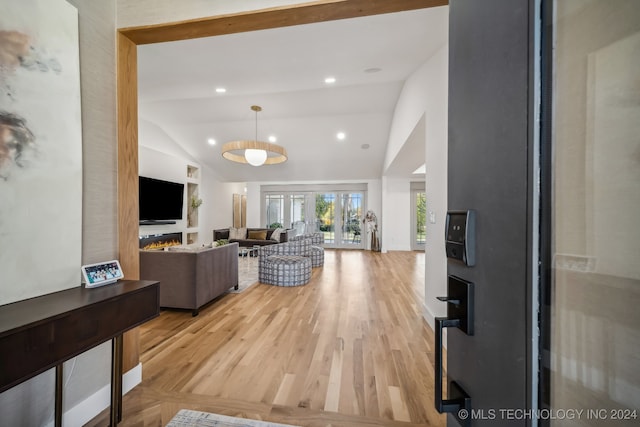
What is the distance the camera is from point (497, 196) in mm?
498

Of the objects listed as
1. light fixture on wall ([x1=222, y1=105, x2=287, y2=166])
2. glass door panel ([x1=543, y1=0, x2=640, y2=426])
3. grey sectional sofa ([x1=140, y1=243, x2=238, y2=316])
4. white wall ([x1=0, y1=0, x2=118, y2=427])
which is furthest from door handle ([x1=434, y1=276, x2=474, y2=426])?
light fixture on wall ([x1=222, y1=105, x2=287, y2=166])

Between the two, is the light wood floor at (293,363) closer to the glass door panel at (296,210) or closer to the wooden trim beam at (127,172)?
the wooden trim beam at (127,172)

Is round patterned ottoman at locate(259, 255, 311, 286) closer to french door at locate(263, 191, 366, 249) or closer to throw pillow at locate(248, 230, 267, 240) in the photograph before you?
throw pillow at locate(248, 230, 267, 240)

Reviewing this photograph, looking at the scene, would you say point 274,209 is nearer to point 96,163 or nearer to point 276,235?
point 276,235

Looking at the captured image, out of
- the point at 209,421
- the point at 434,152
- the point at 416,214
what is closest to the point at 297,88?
the point at 434,152

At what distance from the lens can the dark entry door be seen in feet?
1.43

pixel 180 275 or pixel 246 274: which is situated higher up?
pixel 180 275

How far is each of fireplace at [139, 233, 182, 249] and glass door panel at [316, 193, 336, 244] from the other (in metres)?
4.37

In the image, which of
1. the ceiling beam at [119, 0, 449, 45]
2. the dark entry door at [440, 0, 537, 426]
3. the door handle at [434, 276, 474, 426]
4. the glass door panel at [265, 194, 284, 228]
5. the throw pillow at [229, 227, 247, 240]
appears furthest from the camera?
the glass door panel at [265, 194, 284, 228]

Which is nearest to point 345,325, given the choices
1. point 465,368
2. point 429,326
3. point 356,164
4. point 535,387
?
→ point 429,326

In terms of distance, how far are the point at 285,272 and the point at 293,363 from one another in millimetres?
2230

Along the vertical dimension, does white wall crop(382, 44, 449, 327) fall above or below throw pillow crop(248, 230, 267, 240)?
above

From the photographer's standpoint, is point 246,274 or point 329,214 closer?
point 246,274

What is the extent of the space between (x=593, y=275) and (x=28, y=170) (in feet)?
6.68
